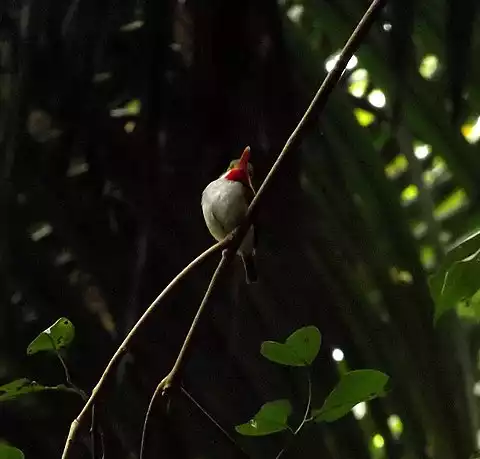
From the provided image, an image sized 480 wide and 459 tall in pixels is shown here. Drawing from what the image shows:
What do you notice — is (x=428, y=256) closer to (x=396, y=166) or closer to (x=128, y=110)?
(x=396, y=166)

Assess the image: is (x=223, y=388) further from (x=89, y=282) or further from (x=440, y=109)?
(x=440, y=109)

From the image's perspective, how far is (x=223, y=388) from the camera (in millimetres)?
985

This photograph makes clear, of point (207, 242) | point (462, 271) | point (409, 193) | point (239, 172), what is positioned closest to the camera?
point (462, 271)

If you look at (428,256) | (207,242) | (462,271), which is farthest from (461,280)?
(428,256)

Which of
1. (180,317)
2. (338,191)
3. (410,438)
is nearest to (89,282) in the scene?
(180,317)

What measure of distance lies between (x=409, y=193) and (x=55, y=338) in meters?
0.90

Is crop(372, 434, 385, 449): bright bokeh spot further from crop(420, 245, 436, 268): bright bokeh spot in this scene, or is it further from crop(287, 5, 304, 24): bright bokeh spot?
crop(287, 5, 304, 24): bright bokeh spot

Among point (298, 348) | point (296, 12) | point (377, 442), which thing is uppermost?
point (296, 12)

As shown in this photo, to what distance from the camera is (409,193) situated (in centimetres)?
133

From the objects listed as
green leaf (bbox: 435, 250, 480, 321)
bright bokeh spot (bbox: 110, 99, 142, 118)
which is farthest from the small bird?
green leaf (bbox: 435, 250, 480, 321)

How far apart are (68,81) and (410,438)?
60 centimetres

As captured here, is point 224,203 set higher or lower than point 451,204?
higher

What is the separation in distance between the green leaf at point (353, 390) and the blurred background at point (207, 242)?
0.43m

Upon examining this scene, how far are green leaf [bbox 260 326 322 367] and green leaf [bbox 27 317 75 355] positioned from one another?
0.14 m
